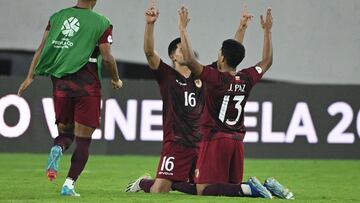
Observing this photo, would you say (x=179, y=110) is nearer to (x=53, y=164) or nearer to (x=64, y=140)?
(x=64, y=140)

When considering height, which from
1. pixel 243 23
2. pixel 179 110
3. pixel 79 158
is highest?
pixel 243 23

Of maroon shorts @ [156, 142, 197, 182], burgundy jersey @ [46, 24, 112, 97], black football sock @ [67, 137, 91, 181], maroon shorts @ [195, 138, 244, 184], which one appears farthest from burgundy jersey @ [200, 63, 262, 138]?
black football sock @ [67, 137, 91, 181]

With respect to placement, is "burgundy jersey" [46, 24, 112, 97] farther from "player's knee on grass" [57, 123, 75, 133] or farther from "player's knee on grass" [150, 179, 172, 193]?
"player's knee on grass" [150, 179, 172, 193]

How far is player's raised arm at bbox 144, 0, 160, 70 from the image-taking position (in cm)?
1155

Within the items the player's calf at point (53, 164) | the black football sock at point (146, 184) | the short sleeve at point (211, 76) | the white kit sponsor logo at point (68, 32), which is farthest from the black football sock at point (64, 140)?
the short sleeve at point (211, 76)

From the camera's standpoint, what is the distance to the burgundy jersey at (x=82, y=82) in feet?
38.2

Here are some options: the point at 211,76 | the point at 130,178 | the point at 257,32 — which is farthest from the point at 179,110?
the point at 257,32

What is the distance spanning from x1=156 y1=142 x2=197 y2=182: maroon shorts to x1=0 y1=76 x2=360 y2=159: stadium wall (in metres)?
7.73

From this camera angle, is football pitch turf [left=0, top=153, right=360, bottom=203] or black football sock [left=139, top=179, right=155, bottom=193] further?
black football sock [left=139, top=179, right=155, bottom=193]

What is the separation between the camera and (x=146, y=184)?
12.7 metres

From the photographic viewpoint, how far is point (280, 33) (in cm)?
2461

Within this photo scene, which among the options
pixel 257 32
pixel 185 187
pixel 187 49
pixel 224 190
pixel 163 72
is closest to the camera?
pixel 187 49

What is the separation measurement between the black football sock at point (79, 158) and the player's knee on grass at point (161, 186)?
1254mm

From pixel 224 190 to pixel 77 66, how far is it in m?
1.86
